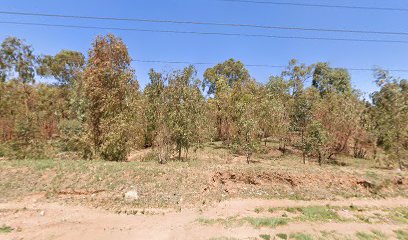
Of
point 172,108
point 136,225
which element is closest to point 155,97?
point 172,108

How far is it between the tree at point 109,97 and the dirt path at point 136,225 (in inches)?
267

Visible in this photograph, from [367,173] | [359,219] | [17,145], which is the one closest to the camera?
[359,219]

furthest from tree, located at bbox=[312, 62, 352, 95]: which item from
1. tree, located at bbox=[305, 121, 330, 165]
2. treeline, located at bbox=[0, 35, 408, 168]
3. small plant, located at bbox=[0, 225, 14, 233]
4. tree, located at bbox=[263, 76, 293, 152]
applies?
small plant, located at bbox=[0, 225, 14, 233]

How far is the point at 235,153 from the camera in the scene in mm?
25828

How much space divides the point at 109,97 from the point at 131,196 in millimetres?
8006

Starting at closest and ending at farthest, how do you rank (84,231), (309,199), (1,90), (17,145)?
(84,231) < (309,199) < (17,145) < (1,90)

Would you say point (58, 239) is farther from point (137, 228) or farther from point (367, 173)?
point (367, 173)

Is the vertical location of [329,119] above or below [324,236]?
above

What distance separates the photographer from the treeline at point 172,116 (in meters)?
17.4

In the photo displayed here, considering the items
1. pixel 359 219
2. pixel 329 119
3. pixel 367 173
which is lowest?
pixel 359 219

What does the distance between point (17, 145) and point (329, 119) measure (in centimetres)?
2741

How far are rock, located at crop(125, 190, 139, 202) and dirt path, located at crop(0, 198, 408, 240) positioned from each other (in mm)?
1098

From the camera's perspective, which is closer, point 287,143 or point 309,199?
point 309,199

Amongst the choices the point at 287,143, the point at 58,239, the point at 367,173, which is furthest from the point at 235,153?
A: the point at 58,239
